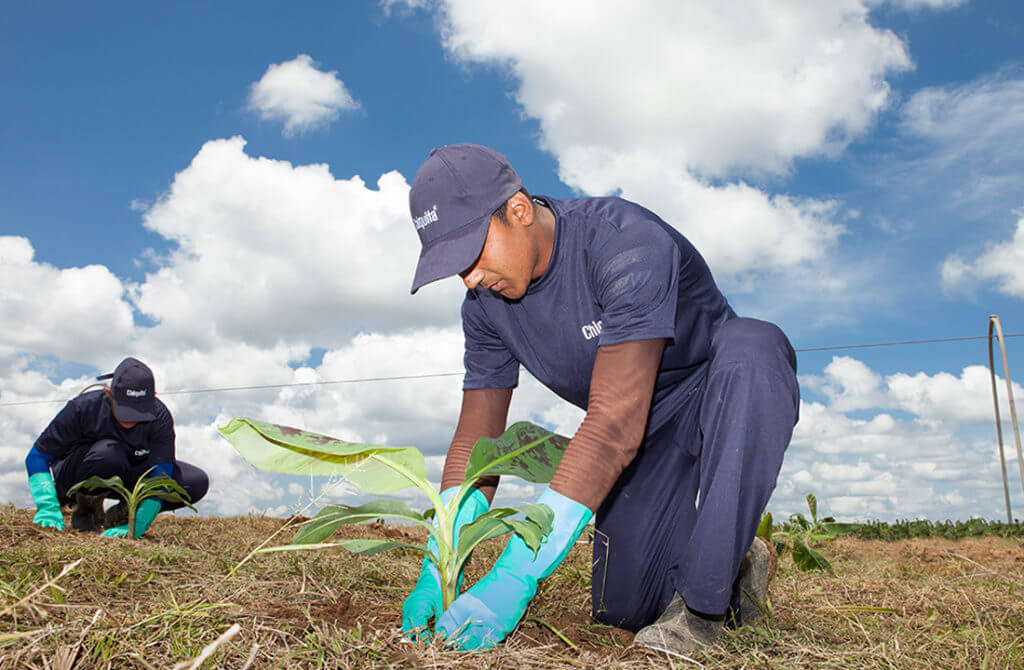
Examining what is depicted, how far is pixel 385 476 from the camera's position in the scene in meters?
1.79

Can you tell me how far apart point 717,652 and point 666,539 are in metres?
0.75

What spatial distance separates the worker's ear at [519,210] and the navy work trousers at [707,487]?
0.63m

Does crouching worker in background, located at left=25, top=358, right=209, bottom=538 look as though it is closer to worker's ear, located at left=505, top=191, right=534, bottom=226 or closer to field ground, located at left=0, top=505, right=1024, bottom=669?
field ground, located at left=0, top=505, right=1024, bottom=669

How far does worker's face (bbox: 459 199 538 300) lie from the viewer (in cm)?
182

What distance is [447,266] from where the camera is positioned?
1.73 metres

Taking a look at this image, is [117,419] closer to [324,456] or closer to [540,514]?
[324,456]

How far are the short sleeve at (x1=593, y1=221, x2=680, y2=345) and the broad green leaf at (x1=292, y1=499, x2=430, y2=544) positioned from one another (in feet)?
2.06

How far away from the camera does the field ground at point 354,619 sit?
1.33 m

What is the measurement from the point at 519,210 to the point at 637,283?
0.37 m

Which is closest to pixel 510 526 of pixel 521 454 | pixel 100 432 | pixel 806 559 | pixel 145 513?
pixel 521 454

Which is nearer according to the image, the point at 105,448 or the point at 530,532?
the point at 530,532

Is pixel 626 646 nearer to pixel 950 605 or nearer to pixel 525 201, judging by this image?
pixel 525 201

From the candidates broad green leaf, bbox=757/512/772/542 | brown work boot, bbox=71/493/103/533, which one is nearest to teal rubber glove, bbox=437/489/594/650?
broad green leaf, bbox=757/512/772/542

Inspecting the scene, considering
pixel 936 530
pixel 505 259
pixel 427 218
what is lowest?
pixel 936 530
